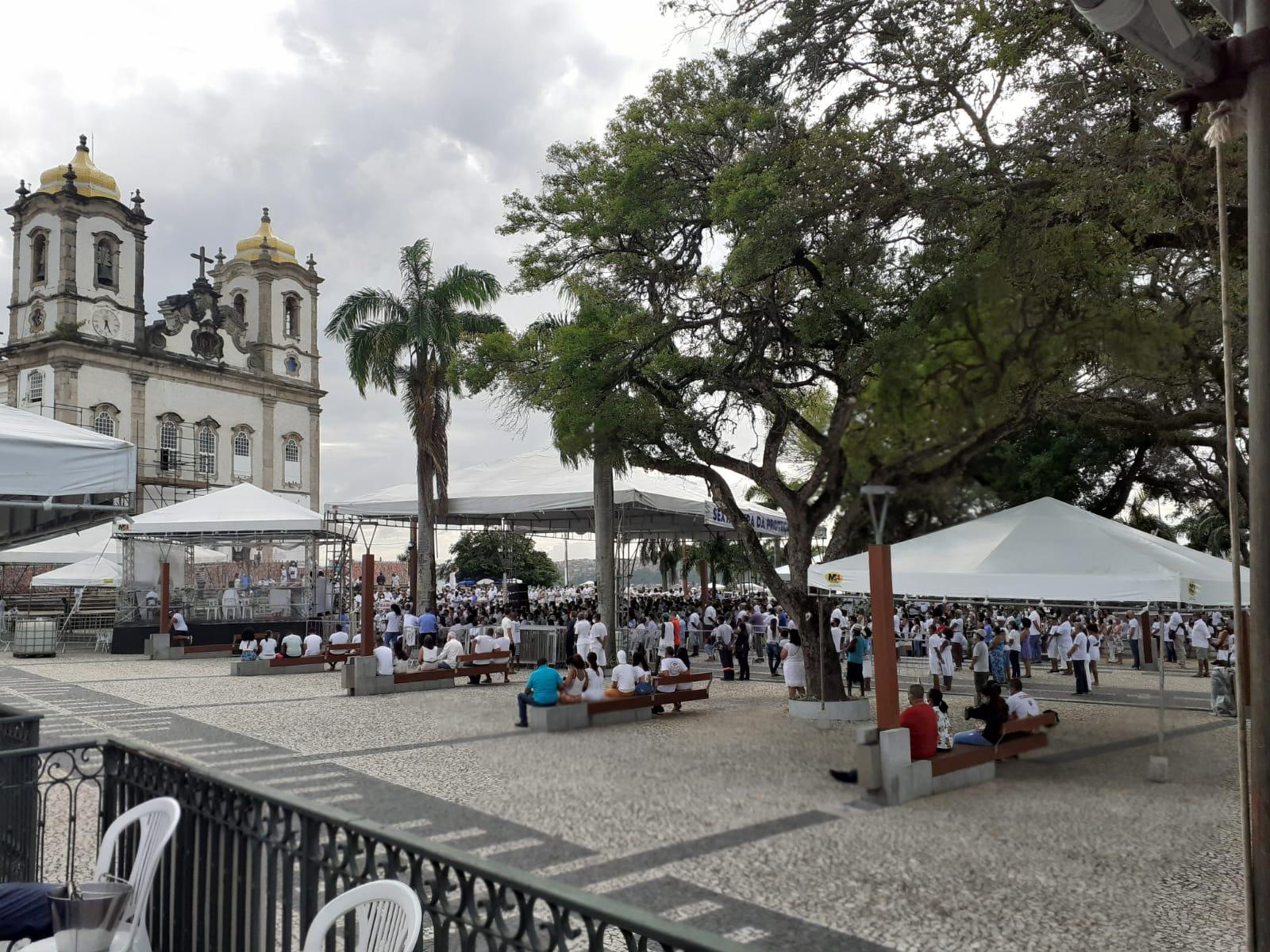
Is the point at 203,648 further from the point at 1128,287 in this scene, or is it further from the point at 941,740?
the point at 1128,287

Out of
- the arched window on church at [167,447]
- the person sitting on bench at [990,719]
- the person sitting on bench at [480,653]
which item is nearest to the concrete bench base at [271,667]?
the person sitting on bench at [480,653]

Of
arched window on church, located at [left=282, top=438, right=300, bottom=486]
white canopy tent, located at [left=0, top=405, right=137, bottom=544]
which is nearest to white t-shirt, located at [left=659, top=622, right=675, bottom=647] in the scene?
white canopy tent, located at [left=0, top=405, right=137, bottom=544]

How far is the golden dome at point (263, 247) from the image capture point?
52.9 metres

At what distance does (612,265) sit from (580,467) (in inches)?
→ 279

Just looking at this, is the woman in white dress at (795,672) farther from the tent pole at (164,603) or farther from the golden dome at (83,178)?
the golden dome at (83,178)

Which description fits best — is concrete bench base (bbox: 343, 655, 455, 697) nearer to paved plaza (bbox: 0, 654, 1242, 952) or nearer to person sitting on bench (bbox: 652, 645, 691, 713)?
paved plaza (bbox: 0, 654, 1242, 952)

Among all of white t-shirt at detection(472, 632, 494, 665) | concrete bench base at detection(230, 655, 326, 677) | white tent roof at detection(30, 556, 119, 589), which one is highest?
white tent roof at detection(30, 556, 119, 589)

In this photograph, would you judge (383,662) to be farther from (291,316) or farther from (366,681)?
(291,316)

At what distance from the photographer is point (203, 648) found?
91.3 feet

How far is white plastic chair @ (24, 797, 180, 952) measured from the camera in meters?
3.67

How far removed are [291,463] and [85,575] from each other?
22978mm

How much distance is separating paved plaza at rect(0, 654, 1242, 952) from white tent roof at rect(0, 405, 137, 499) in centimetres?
391

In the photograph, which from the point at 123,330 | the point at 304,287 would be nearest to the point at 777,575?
the point at 123,330

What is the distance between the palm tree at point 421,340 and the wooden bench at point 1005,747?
17404mm
